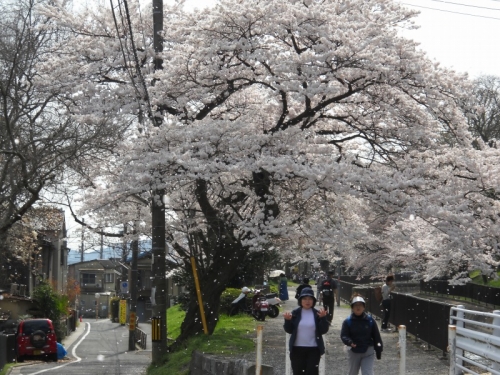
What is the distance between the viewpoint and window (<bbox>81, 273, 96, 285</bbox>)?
314ft

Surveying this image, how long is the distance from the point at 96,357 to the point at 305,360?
26059mm

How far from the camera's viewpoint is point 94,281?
3784 inches

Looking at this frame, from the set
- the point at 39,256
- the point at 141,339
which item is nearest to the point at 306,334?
the point at 141,339

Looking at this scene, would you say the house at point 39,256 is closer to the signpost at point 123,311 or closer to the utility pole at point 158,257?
the signpost at point 123,311

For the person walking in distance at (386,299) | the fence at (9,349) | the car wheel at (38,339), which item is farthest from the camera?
the car wheel at (38,339)

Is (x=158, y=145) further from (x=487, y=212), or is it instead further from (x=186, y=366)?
(x=487, y=212)

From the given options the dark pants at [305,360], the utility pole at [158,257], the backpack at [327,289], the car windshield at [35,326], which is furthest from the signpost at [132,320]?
the dark pants at [305,360]

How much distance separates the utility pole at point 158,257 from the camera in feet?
59.8

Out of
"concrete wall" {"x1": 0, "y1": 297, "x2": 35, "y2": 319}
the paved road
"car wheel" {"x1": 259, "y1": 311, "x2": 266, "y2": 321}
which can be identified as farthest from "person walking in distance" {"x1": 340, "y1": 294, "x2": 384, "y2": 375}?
"concrete wall" {"x1": 0, "y1": 297, "x2": 35, "y2": 319}

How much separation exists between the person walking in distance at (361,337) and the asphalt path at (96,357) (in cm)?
1266

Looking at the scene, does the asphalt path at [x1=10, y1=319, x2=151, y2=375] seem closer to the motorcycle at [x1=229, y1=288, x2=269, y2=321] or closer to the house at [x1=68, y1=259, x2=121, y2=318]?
the motorcycle at [x1=229, y1=288, x2=269, y2=321]

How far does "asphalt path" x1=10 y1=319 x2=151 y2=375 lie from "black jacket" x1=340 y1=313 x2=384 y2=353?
12735 millimetres

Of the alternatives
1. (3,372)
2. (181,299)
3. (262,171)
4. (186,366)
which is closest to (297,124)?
(262,171)

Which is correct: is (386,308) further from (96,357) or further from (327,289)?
(96,357)
